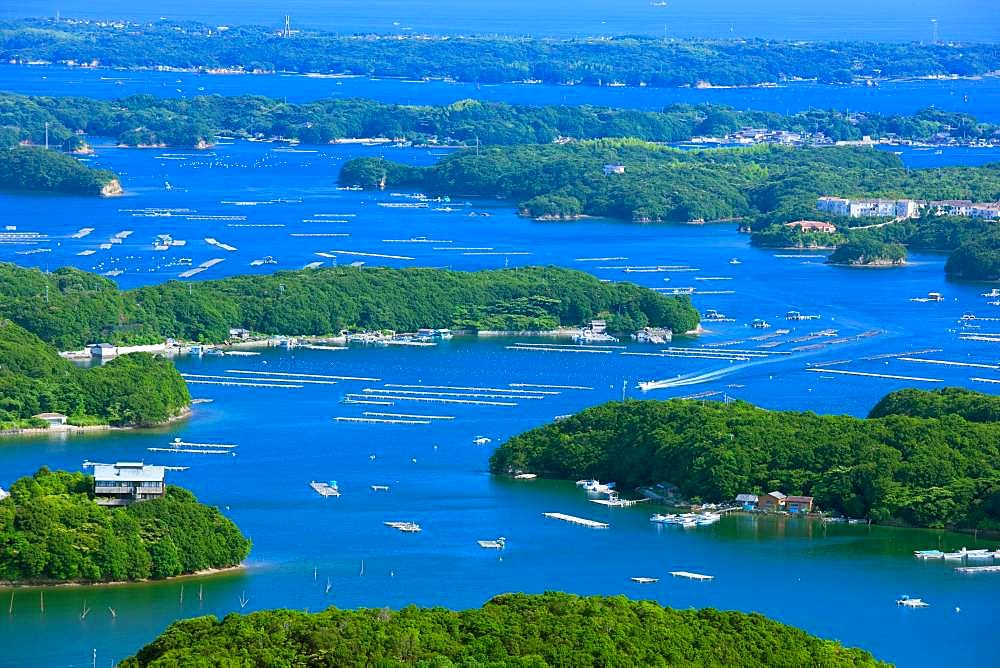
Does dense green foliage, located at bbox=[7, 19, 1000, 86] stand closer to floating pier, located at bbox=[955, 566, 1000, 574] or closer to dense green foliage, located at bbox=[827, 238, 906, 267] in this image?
dense green foliage, located at bbox=[827, 238, 906, 267]

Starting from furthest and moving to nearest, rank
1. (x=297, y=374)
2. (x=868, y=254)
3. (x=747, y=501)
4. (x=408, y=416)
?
(x=868, y=254) → (x=297, y=374) → (x=408, y=416) → (x=747, y=501)

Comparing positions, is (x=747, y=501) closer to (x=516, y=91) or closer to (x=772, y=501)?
(x=772, y=501)

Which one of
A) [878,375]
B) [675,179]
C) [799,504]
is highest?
[675,179]

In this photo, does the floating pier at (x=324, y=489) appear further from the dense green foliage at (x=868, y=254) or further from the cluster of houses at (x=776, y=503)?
the dense green foliage at (x=868, y=254)

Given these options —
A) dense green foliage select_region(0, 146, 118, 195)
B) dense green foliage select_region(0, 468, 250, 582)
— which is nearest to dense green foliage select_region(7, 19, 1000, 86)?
dense green foliage select_region(0, 146, 118, 195)

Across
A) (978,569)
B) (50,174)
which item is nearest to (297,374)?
(978,569)

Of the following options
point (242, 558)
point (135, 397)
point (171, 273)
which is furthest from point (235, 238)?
point (242, 558)

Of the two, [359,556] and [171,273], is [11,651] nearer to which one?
[359,556]
